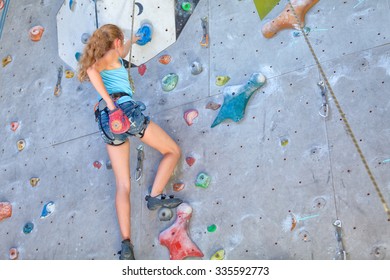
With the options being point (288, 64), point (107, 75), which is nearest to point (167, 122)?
point (107, 75)

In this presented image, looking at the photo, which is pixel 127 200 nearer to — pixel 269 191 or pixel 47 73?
pixel 269 191

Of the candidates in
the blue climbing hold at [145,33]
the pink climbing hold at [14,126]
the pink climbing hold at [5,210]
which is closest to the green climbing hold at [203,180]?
the blue climbing hold at [145,33]

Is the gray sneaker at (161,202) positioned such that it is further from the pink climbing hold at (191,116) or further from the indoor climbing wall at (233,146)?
the pink climbing hold at (191,116)

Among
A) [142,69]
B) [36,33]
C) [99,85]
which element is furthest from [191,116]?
[36,33]

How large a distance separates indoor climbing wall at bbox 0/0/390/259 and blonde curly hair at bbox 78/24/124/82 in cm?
57

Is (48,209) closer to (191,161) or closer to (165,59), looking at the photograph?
(191,161)

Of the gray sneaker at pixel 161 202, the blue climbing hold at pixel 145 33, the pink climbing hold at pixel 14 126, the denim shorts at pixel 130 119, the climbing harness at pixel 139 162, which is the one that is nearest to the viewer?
the denim shorts at pixel 130 119

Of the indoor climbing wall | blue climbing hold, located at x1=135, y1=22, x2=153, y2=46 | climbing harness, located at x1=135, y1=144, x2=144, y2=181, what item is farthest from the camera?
blue climbing hold, located at x1=135, y1=22, x2=153, y2=46

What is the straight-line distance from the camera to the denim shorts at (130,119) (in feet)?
10.1

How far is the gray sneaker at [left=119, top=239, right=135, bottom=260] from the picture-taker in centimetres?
311

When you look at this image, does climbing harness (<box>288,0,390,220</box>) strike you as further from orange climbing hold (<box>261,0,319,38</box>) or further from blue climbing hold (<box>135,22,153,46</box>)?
blue climbing hold (<box>135,22,153,46</box>)

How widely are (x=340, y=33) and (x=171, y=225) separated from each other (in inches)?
52.3

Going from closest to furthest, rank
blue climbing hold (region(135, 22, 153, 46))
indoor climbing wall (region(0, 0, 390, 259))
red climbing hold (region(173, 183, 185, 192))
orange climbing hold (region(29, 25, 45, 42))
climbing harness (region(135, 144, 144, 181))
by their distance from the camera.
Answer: indoor climbing wall (region(0, 0, 390, 259)) < red climbing hold (region(173, 183, 185, 192)) < climbing harness (region(135, 144, 144, 181)) < blue climbing hold (region(135, 22, 153, 46)) < orange climbing hold (region(29, 25, 45, 42))

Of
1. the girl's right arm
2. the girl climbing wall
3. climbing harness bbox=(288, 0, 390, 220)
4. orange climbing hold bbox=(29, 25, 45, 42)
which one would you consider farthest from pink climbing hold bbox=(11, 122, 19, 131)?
climbing harness bbox=(288, 0, 390, 220)
